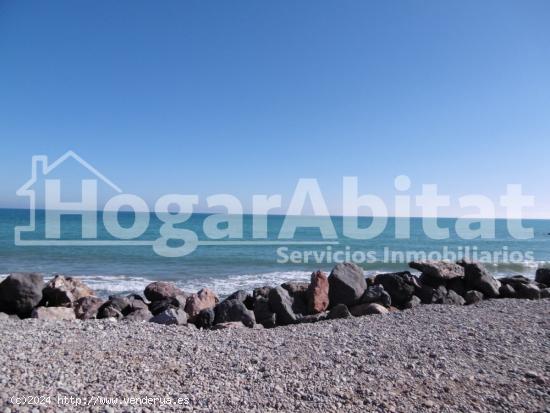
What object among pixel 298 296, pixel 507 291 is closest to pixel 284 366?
pixel 298 296

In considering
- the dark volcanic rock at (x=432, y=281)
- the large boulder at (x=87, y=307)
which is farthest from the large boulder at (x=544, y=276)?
the large boulder at (x=87, y=307)

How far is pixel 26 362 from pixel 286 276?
13421 mm

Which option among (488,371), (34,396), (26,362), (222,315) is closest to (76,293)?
(222,315)

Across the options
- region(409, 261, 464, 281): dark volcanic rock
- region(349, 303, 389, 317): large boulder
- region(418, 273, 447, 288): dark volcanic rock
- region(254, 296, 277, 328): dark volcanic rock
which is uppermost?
region(409, 261, 464, 281): dark volcanic rock

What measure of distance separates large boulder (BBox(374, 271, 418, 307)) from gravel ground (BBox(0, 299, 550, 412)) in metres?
2.97

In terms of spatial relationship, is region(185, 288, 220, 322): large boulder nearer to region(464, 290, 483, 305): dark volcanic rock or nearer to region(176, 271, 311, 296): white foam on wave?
region(176, 271, 311, 296): white foam on wave

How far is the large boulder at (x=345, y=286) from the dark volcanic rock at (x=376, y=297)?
183mm

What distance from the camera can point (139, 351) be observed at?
A: 5.31 m

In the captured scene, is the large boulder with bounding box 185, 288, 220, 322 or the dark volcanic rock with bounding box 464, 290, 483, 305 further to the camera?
the dark volcanic rock with bounding box 464, 290, 483, 305

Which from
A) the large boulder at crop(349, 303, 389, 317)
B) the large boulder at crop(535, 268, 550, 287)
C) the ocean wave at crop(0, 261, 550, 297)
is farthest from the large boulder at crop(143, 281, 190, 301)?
the large boulder at crop(535, 268, 550, 287)

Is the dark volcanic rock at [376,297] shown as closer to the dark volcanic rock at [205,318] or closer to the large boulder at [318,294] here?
the large boulder at [318,294]

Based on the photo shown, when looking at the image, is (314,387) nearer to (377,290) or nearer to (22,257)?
(377,290)

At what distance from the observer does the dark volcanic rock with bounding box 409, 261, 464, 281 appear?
1104 cm

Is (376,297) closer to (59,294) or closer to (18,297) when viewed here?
(59,294)
